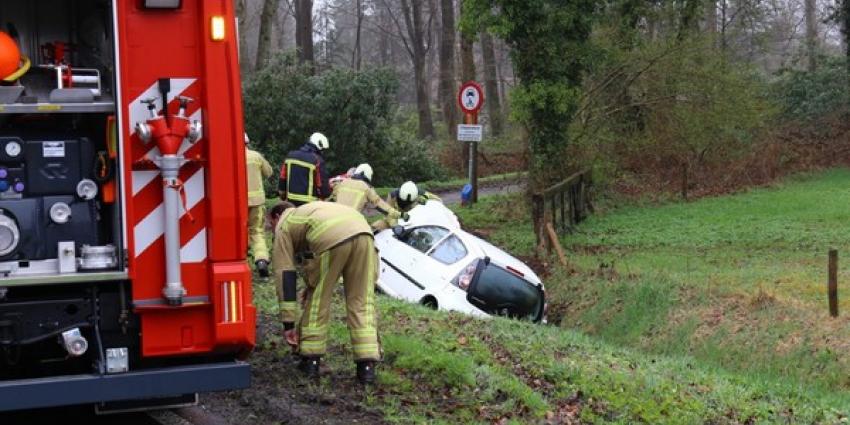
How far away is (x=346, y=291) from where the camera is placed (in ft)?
24.3

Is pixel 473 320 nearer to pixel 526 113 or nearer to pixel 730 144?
pixel 526 113

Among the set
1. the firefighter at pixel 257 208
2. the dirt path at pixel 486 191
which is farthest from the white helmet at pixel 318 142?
the dirt path at pixel 486 191

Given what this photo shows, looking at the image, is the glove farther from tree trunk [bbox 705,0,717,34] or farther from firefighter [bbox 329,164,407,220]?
tree trunk [bbox 705,0,717,34]

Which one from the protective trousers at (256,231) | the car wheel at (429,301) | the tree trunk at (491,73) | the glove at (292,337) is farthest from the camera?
the tree trunk at (491,73)

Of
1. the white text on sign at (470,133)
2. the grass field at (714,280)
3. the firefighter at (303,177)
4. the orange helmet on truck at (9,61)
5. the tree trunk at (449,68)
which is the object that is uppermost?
the tree trunk at (449,68)

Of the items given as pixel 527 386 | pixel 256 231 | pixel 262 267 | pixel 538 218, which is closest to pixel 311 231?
pixel 527 386

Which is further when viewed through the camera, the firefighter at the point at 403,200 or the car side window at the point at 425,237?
the car side window at the point at 425,237

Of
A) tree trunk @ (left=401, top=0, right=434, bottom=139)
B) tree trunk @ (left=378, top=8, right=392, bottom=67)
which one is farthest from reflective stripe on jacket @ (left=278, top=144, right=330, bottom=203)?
tree trunk @ (left=378, top=8, right=392, bottom=67)

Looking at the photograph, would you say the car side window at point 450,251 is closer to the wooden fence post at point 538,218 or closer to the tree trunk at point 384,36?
the wooden fence post at point 538,218

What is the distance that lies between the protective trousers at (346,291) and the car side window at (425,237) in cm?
658

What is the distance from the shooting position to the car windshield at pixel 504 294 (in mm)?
13383

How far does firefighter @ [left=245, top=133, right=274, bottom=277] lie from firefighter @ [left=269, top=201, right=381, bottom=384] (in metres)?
4.15

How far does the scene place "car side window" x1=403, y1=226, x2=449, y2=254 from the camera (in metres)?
14.0

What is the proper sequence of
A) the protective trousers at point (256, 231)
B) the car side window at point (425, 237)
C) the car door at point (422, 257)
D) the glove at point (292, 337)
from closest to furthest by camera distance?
the glove at point (292, 337)
the protective trousers at point (256, 231)
the car door at point (422, 257)
the car side window at point (425, 237)
